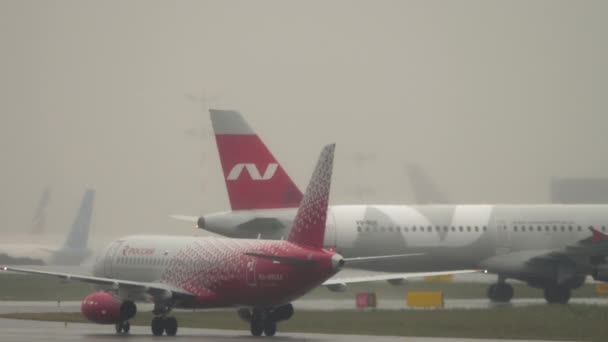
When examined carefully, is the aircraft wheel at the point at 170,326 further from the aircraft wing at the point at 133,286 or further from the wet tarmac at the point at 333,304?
the wet tarmac at the point at 333,304

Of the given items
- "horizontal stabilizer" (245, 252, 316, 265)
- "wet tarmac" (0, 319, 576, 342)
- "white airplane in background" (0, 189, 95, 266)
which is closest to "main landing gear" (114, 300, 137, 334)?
"wet tarmac" (0, 319, 576, 342)

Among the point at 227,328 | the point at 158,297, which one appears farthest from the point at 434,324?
the point at 158,297

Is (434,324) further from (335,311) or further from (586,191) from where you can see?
(586,191)

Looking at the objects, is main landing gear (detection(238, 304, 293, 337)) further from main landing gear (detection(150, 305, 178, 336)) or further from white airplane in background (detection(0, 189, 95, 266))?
white airplane in background (detection(0, 189, 95, 266))

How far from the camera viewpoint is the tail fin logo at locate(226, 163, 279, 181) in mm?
64750

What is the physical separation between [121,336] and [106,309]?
110cm

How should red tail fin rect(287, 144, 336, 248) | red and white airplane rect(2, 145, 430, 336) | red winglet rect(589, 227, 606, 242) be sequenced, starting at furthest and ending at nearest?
red winglet rect(589, 227, 606, 242), red tail fin rect(287, 144, 336, 248), red and white airplane rect(2, 145, 430, 336)

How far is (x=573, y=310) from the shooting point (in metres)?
54.3

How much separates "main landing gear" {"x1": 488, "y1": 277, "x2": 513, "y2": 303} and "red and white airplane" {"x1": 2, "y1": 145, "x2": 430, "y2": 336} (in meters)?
22.8

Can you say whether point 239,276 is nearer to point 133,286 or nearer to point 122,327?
point 133,286

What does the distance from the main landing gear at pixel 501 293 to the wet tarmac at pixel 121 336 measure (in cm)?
2435

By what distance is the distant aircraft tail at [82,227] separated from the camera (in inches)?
3774

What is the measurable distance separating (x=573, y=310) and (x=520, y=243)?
14.8 metres

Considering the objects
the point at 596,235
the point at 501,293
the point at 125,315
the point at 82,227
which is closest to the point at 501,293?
the point at 501,293
